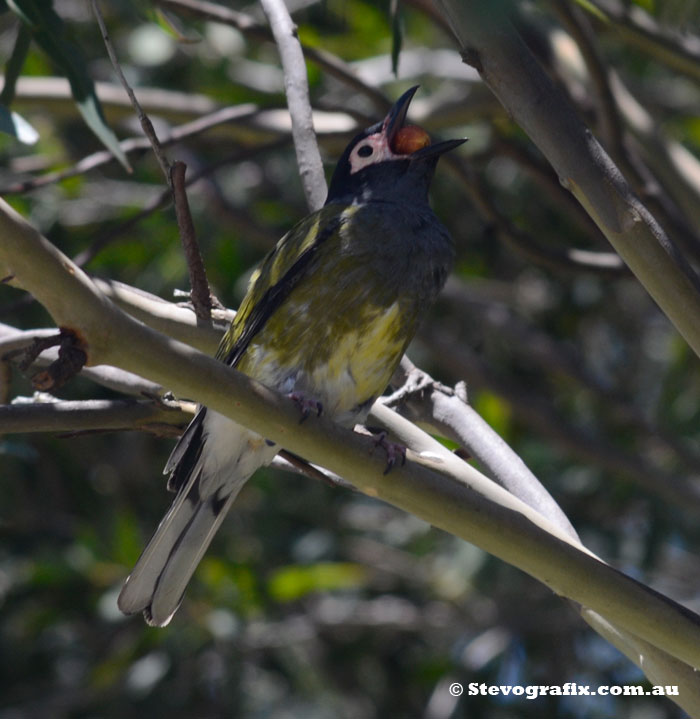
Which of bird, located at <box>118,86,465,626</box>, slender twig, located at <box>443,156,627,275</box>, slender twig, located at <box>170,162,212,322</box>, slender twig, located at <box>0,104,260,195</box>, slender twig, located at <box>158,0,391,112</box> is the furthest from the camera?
slender twig, located at <box>158,0,391,112</box>

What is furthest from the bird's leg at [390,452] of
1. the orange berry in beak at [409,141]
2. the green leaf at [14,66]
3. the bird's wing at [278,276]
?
the green leaf at [14,66]

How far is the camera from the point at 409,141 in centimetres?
393

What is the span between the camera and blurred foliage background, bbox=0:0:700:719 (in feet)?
17.5

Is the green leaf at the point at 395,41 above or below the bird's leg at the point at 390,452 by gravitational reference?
above

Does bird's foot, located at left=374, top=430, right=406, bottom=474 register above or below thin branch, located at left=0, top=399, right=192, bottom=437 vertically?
below

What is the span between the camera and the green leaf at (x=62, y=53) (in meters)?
3.50

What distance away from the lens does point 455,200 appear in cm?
679

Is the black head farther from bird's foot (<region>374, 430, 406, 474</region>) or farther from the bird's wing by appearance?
bird's foot (<region>374, 430, 406, 474</region>)

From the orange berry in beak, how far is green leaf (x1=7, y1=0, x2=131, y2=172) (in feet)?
3.15

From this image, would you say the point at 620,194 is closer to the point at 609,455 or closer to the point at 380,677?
the point at 609,455

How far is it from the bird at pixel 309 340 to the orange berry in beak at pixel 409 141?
438 millimetres

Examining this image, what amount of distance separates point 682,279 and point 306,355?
1289 millimetres

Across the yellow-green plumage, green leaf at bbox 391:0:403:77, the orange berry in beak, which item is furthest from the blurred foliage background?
the yellow-green plumage

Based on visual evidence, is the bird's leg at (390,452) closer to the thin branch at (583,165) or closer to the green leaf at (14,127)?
the thin branch at (583,165)
